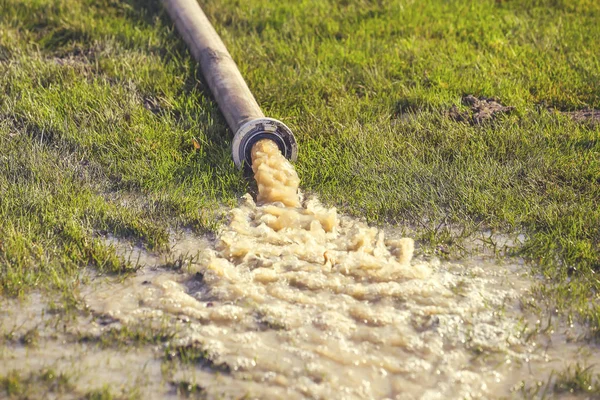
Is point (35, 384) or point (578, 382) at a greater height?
point (578, 382)

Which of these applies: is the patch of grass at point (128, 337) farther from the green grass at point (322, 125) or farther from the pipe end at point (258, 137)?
the pipe end at point (258, 137)

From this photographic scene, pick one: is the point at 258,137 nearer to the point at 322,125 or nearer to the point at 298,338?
the point at 322,125

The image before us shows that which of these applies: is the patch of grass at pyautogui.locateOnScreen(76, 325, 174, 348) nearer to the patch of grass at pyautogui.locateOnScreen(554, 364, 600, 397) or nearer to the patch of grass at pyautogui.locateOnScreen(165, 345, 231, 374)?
the patch of grass at pyautogui.locateOnScreen(165, 345, 231, 374)

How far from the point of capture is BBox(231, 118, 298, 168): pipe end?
16.2 feet

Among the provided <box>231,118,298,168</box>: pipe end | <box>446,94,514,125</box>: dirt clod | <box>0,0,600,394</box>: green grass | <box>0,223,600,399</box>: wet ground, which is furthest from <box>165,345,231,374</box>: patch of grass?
<box>446,94,514,125</box>: dirt clod

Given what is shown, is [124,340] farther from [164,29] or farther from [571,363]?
[164,29]

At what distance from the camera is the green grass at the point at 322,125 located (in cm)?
441

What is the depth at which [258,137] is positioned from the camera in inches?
197

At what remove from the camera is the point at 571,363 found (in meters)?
3.48

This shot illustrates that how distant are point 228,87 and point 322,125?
2.29ft

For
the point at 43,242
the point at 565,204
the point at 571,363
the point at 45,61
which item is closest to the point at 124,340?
the point at 43,242

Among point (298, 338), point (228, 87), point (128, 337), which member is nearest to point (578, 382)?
point (298, 338)

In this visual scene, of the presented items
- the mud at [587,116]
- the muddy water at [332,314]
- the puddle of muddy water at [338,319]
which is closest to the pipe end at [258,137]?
the muddy water at [332,314]

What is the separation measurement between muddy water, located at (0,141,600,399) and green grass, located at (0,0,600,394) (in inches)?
9.0
